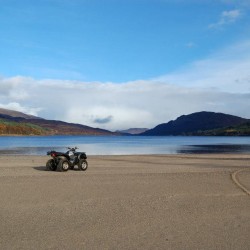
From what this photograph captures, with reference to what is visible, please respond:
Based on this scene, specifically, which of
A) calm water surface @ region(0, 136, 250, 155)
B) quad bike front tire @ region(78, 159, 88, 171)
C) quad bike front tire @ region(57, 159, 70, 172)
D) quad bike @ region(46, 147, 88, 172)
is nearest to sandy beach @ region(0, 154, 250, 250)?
quad bike front tire @ region(57, 159, 70, 172)

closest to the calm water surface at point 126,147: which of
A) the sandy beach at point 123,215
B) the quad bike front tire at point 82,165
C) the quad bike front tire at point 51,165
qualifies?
the quad bike front tire at point 51,165

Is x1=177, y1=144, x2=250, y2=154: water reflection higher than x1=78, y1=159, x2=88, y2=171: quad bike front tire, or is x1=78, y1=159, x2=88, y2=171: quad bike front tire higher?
x1=78, y1=159, x2=88, y2=171: quad bike front tire

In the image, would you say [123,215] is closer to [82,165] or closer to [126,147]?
[82,165]

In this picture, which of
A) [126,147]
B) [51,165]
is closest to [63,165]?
[51,165]

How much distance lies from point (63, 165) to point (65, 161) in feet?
0.91

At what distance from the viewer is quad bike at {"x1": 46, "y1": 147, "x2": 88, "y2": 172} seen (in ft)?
61.2

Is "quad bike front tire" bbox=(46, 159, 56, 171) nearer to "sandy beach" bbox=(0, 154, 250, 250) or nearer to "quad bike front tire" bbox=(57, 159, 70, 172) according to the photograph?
"quad bike front tire" bbox=(57, 159, 70, 172)

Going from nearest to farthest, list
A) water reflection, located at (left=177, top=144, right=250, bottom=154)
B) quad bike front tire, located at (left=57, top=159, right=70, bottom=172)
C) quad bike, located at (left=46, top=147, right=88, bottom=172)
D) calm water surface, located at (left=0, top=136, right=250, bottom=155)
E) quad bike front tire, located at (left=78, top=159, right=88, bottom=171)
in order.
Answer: quad bike front tire, located at (left=57, top=159, right=70, bottom=172)
quad bike, located at (left=46, top=147, right=88, bottom=172)
quad bike front tire, located at (left=78, top=159, right=88, bottom=171)
water reflection, located at (left=177, top=144, right=250, bottom=154)
calm water surface, located at (left=0, top=136, right=250, bottom=155)

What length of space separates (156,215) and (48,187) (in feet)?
18.3

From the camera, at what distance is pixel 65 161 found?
18.8 meters

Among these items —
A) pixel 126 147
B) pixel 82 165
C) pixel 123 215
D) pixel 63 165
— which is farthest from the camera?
pixel 126 147

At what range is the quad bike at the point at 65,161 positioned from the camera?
18663 millimetres

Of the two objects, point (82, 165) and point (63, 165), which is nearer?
point (63, 165)

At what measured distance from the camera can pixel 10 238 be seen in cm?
671
